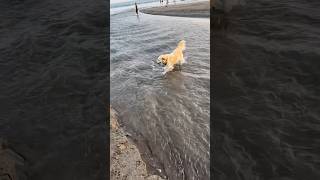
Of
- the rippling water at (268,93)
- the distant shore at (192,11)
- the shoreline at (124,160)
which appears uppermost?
the distant shore at (192,11)

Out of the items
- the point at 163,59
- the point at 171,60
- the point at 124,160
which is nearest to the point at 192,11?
the point at 163,59

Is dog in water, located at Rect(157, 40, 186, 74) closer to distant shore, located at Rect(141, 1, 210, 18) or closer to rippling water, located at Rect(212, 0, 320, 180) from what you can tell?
rippling water, located at Rect(212, 0, 320, 180)

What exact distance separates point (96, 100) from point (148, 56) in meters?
4.84

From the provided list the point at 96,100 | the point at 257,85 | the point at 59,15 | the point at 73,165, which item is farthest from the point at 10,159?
the point at 59,15

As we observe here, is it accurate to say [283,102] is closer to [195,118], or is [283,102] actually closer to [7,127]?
[195,118]

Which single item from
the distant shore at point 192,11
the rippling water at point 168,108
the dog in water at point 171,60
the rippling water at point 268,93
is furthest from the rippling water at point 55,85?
the distant shore at point 192,11

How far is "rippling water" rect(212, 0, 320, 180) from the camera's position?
5.32m

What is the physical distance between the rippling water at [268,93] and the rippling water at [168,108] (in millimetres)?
331

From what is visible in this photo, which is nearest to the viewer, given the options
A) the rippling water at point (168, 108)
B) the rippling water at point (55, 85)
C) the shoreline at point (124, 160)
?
the shoreline at point (124, 160)

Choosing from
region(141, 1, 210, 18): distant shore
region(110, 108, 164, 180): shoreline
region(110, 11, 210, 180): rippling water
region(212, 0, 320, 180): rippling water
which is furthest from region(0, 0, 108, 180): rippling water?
region(141, 1, 210, 18): distant shore

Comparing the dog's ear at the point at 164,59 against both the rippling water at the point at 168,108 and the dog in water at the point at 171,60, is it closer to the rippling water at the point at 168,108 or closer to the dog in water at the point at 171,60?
the dog in water at the point at 171,60

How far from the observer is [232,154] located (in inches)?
217

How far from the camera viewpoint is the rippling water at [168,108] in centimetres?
548

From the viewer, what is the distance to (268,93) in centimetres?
691
